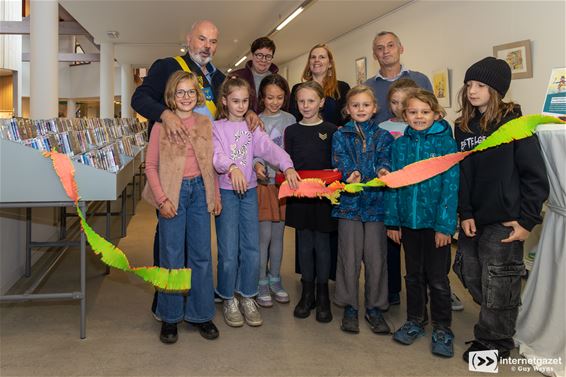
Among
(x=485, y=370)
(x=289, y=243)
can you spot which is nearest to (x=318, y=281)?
(x=485, y=370)

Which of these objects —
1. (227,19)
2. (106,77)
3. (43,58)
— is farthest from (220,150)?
(106,77)

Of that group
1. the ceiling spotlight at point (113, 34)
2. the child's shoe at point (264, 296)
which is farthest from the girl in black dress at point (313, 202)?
the ceiling spotlight at point (113, 34)

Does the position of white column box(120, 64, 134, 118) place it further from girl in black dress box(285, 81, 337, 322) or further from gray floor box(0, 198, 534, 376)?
girl in black dress box(285, 81, 337, 322)

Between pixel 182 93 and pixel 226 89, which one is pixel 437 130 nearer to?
pixel 226 89

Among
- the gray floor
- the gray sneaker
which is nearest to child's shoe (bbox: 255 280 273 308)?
the gray floor

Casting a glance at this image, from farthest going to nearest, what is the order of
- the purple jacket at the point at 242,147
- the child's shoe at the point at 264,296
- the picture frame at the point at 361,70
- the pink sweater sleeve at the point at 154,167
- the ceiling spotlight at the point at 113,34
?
the ceiling spotlight at the point at 113,34 → the picture frame at the point at 361,70 → the child's shoe at the point at 264,296 → the purple jacket at the point at 242,147 → the pink sweater sleeve at the point at 154,167

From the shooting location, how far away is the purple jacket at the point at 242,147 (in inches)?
108

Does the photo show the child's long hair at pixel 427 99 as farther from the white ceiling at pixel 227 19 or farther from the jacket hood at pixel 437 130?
the white ceiling at pixel 227 19

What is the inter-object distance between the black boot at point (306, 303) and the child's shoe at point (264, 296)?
0.71 ft

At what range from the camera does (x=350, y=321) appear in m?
2.75

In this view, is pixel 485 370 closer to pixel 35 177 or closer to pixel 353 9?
pixel 35 177

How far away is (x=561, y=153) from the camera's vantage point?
230 cm

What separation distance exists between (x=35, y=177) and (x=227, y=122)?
108 centimetres

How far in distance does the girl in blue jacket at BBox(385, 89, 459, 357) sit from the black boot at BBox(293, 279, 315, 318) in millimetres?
597
